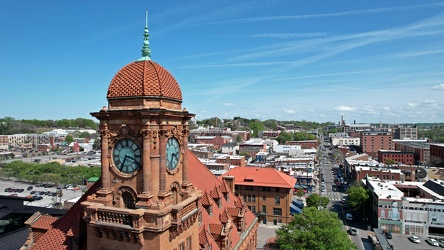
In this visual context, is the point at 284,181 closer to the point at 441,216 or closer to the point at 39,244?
the point at 441,216

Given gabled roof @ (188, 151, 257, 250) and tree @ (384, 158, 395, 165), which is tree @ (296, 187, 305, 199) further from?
gabled roof @ (188, 151, 257, 250)

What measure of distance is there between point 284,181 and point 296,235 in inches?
1210

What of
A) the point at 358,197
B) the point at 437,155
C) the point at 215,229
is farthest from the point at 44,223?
the point at 437,155

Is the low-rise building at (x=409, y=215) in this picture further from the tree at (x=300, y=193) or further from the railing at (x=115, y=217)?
the railing at (x=115, y=217)

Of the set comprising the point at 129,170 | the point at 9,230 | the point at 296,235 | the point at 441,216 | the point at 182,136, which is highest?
the point at 182,136

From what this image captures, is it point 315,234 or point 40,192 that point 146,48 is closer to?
point 315,234

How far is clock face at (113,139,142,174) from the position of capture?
18406 mm

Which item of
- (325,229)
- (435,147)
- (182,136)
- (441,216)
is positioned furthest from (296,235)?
(435,147)

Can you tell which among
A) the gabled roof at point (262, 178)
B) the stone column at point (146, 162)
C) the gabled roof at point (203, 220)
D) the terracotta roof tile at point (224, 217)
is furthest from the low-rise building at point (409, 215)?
the stone column at point (146, 162)

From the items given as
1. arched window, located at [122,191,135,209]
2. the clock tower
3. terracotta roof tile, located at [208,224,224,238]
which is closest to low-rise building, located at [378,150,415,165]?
terracotta roof tile, located at [208,224,224,238]

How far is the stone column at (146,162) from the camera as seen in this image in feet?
58.0

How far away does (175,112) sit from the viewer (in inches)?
754

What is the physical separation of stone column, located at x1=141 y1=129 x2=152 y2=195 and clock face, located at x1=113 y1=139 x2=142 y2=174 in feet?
2.28

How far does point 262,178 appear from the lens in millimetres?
73250
